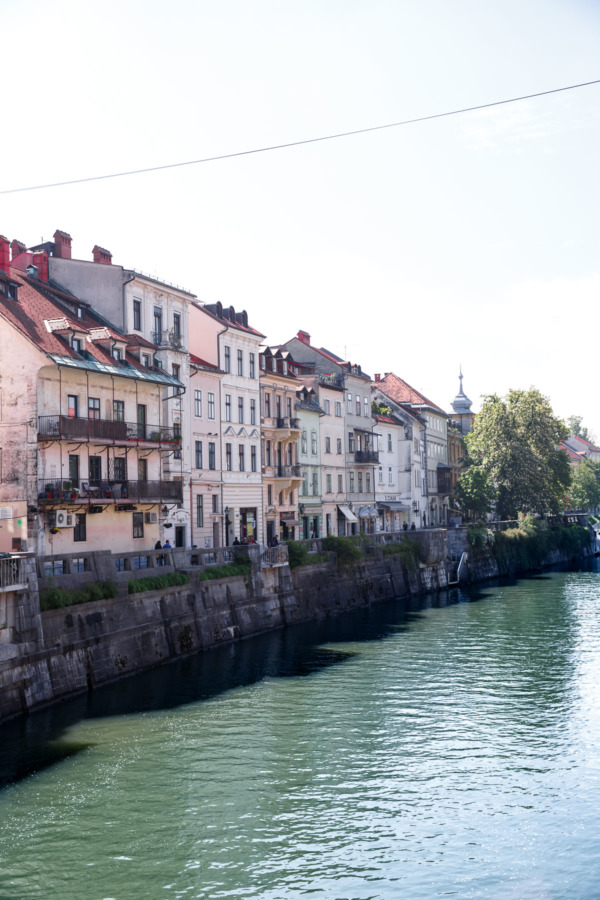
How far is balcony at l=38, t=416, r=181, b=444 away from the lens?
3812 cm

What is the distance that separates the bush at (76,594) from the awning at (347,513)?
41.6 m

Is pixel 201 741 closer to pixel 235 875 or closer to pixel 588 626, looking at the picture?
pixel 235 875

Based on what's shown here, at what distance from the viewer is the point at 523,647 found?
3988cm

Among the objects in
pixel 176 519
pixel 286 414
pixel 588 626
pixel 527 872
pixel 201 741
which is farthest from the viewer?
pixel 286 414

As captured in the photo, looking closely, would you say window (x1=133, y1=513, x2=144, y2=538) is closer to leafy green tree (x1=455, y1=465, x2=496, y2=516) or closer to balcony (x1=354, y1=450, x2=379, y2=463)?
balcony (x1=354, y1=450, x2=379, y2=463)

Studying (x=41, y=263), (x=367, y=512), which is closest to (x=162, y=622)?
(x=41, y=263)

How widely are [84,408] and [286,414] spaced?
2521 centimetres

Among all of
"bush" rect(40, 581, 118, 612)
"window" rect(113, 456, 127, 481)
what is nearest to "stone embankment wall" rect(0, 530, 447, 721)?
"bush" rect(40, 581, 118, 612)

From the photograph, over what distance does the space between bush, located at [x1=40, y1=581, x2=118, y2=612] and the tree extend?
63087mm

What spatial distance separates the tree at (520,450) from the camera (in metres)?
90.3

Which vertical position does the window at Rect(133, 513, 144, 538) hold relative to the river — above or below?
above

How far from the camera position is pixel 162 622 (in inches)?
1412

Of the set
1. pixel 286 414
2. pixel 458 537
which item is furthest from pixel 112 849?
pixel 458 537

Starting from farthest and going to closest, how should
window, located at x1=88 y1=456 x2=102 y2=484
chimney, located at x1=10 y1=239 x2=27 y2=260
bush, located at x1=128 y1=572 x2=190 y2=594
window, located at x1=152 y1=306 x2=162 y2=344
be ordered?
chimney, located at x1=10 y1=239 x2=27 y2=260 < window, located at x1=152 y1=306 x2=162 y2=344 < window, located at x1=88 y1=456 x2=102 y2=484 < bush, located at x1=128 y1=572 x2=190 y2=594
